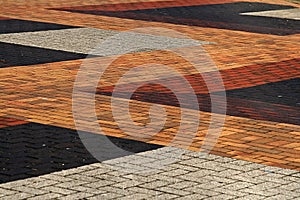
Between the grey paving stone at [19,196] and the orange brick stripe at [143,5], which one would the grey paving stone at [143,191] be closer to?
the grey paving stone at [19,196]

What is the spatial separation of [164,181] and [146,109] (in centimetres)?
254

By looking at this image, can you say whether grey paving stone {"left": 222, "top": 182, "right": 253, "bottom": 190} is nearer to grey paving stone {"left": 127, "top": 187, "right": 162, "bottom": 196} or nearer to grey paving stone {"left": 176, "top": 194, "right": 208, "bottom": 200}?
grey paving stone {"left": 176, "top": 194, "right": 208, "bottom": 200}

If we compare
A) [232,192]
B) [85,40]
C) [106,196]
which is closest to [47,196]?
[106,196]

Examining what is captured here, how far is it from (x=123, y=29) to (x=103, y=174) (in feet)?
29.7

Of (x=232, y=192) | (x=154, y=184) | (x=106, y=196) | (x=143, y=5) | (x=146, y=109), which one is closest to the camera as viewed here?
(x=106, y=196)

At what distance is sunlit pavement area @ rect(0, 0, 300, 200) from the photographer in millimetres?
6980

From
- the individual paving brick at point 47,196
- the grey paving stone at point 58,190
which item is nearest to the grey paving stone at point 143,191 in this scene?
the grey paving stone at point 58,190

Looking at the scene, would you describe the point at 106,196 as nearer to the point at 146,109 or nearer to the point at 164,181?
the point at 164,181

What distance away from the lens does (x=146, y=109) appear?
9.45m

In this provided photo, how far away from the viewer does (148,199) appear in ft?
21.2

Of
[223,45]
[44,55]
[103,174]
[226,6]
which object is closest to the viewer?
A: [103,174]

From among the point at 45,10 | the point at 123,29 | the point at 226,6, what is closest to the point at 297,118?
the point at 123,29

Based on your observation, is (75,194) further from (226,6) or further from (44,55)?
(226,6)

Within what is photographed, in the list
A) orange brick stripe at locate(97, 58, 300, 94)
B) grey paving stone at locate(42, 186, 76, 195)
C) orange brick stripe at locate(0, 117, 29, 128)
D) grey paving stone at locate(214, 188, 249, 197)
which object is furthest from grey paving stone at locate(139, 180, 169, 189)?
orange brick stripe at locate(97, 58, 300, 94)
